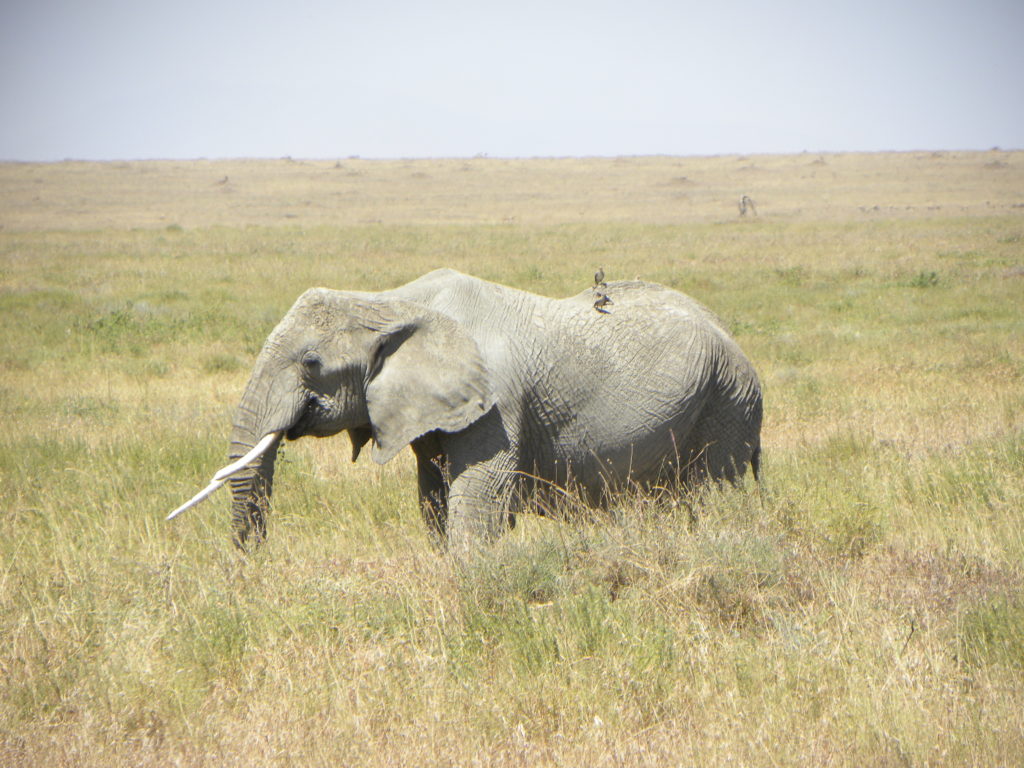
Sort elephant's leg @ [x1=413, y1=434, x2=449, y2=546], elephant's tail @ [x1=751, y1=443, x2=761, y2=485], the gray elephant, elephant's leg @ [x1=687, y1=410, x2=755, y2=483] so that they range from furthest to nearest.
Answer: elephant's tail @ [x1=751, y1=443, x2=761, y2=485], elephant's leg @ [x1=687, y1=410, x2=755, y2=483], elephant's leg @ [x1=413, y1=434, x2=449, y2=546], the gray elephant

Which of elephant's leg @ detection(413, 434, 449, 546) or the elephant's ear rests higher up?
the elephant's ear

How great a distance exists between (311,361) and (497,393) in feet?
3.22

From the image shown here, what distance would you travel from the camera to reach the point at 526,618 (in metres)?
4.39

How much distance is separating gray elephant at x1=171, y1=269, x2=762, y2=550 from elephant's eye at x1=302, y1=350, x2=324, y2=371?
0.05ft

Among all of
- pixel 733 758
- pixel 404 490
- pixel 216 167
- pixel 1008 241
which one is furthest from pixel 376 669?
pixel 216 167

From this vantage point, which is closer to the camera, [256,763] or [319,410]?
[256,763]

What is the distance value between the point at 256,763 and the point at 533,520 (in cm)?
312

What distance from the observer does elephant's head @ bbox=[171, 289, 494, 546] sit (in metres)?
5.00

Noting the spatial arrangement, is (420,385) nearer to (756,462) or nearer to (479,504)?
(479,504)

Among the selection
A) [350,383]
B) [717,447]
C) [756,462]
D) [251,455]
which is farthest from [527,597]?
[756,462]

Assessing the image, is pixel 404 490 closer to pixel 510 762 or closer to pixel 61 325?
pixel 510 762

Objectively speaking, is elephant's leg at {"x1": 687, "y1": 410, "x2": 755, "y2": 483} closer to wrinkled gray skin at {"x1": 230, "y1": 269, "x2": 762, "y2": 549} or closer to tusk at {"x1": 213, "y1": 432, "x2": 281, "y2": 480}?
wrinkled gray skin at {"x1": 230, "y1": 269, "x2": 762, "y2": 549}

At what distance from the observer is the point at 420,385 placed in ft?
16.8

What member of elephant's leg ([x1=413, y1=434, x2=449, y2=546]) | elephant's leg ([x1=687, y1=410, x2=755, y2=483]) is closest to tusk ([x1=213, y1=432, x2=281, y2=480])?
elephant's leg ([x1=413, y1=434, x2=449, y2=546])
